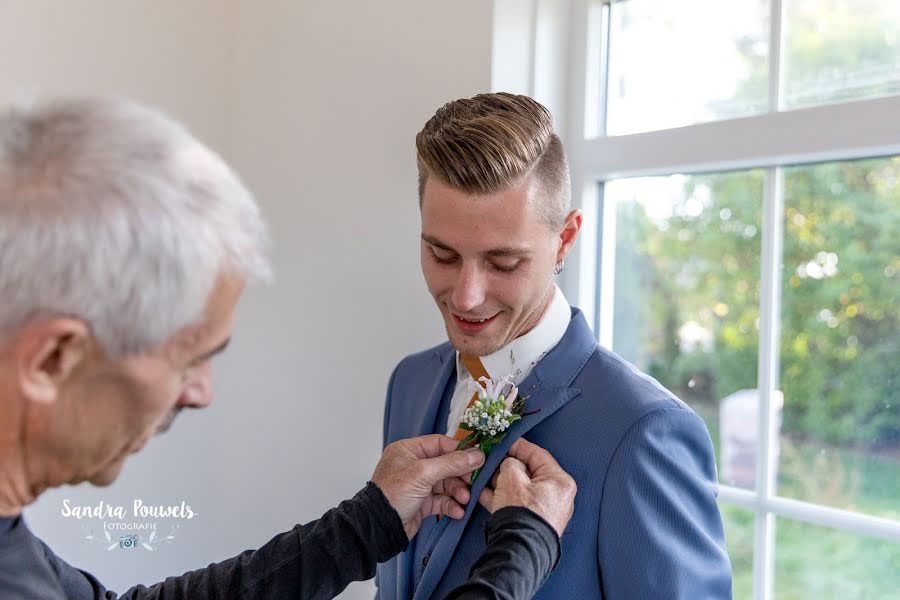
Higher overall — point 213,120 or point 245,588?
point 213,120

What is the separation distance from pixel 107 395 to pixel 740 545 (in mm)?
1358

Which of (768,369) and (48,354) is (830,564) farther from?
(48,354)

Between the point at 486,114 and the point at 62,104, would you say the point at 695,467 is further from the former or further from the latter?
the point at 62,104

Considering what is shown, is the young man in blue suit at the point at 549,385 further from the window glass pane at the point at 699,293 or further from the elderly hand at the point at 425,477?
the window glass pane at the point at 699,293

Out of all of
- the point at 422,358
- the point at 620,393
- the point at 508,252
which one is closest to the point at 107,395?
the point at 508,252

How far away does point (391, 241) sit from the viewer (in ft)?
7.03

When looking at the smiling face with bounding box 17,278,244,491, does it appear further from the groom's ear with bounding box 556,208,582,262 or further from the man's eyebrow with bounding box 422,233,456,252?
the groom's ear with bounding box 556,208,582,262

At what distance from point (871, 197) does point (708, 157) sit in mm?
315

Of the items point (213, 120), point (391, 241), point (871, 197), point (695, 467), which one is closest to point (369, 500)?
point (695, 467)

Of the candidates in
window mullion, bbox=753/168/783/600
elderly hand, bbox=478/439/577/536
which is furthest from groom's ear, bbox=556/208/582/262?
window mullion, bbox=753/168/783/600

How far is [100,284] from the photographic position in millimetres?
817

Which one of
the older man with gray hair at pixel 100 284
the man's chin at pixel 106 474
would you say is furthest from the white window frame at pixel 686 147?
the man's chin at pixel 106 474

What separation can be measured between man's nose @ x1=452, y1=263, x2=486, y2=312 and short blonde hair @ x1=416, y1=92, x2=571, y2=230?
0.13 meters

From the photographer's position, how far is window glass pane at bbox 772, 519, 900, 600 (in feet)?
5.10
